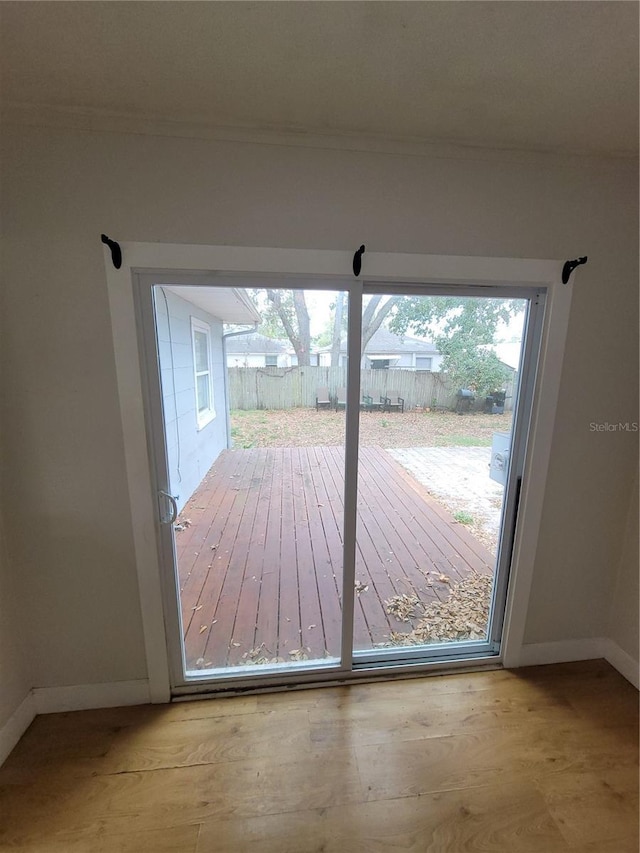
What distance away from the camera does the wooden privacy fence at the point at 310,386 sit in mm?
1565

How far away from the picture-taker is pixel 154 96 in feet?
3.53

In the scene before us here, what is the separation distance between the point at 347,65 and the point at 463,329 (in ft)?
3.48

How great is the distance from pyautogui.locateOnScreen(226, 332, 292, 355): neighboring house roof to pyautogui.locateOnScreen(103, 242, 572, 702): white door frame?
1.07 feet

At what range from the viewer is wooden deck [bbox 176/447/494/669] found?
1839mm

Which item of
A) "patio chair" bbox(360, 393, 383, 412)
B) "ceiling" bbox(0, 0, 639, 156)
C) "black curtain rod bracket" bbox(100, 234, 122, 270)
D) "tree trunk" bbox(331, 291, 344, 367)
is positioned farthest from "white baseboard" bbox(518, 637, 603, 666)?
"black curtain rod bracket" bbox(100, 234, 122, 270)

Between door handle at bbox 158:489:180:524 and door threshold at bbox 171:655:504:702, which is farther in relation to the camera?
door threshold at bbox 171:655:504:702

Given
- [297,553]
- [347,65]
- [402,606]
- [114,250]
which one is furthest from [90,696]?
[347,65]

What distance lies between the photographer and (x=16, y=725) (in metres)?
1.40

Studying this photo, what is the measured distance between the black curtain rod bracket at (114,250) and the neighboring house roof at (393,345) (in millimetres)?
857

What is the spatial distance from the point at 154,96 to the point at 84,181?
39cm

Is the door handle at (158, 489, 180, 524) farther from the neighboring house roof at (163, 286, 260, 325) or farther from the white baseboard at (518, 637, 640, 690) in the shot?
the white baseboard at (518, 637, 640, 690)

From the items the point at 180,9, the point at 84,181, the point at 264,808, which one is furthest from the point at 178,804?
the point at 180,9

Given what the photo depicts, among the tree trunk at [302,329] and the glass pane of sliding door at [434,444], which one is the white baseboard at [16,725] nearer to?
the glass pane of sliding door at [434,444]

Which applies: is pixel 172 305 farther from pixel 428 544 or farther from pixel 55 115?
pixel 428 544
